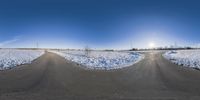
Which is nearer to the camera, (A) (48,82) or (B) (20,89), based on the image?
(B) (20,89)

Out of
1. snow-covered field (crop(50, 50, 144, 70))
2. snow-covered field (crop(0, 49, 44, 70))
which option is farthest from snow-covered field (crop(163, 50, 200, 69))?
snow-covered field (crop(0, 49, 44, 70))

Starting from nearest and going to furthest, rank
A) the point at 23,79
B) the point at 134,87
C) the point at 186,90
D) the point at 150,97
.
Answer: the point at 150,97 < the point at 186,90 < the point at 134,87 < the point at 23,79

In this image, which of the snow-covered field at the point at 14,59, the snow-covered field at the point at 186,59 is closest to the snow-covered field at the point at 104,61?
the snow-covered field at the point at 186,59

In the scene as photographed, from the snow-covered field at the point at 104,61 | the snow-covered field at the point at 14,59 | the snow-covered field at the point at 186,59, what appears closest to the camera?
the snow-covered field at the point at 104,61

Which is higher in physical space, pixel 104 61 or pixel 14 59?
pixel 14 59

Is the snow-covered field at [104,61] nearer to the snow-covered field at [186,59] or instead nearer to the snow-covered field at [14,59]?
the snow-covered field at [186,59]

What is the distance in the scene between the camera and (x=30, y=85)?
23.3 metres

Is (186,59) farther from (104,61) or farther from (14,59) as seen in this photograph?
(14,59)

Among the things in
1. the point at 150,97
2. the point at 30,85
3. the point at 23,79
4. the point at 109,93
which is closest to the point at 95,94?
the point at 109,93

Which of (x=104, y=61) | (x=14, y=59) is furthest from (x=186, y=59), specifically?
(x=14, y=59)

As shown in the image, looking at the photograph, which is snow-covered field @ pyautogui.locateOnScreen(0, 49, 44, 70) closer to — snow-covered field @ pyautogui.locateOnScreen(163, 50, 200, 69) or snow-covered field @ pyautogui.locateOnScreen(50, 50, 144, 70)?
snow-covered field @ pyautogui.locateOnScreen(50, 50, 144, 70)

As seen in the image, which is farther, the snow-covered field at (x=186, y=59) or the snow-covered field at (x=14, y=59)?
the snow-covered field at (x=186, y=59)

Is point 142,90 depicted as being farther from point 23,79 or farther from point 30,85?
point 23,79

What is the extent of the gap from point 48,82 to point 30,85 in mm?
1774
